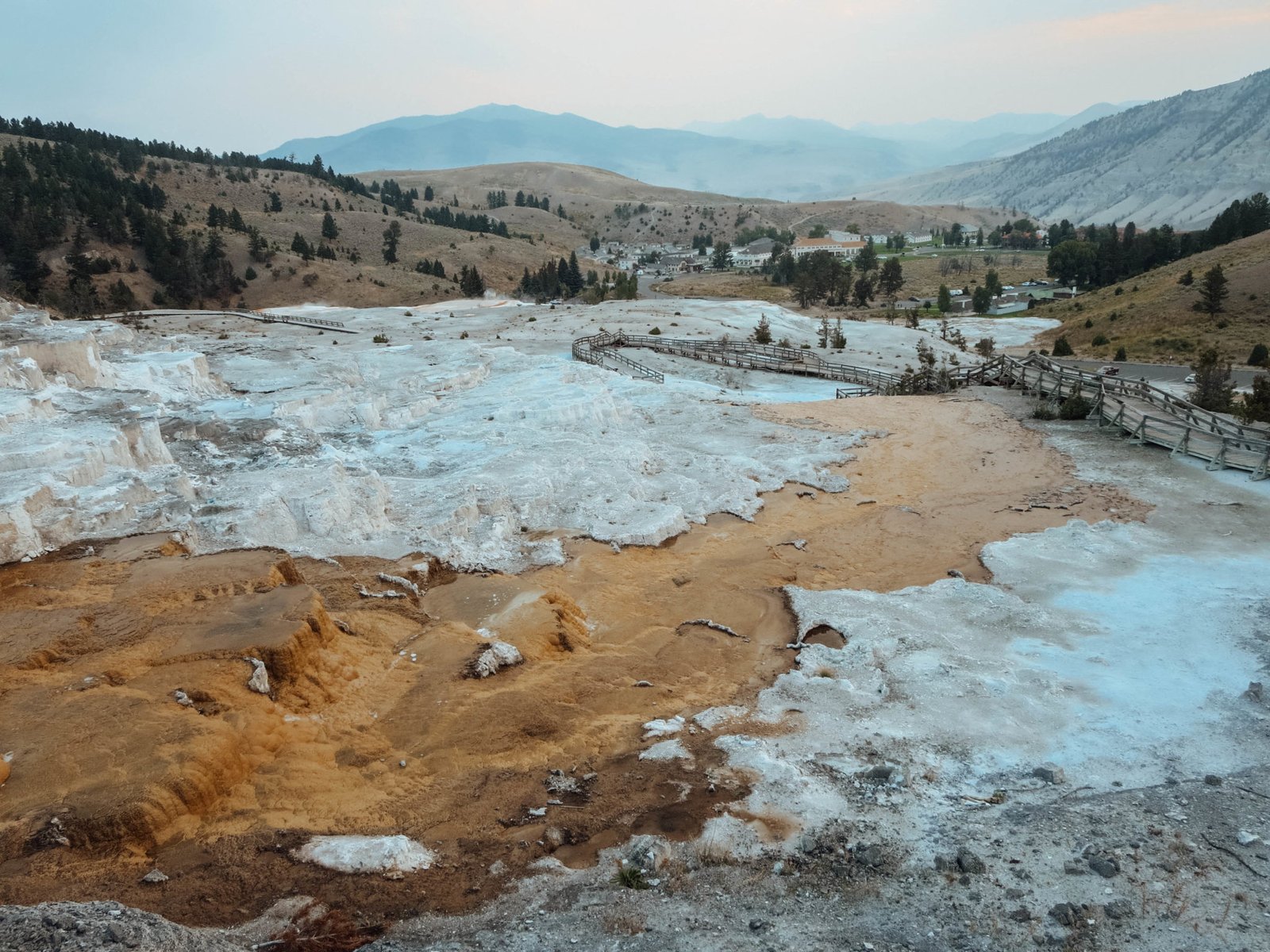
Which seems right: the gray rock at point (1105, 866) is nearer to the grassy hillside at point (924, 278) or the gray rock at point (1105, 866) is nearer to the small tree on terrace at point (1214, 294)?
the small tree on terrace at point (1214, 294)

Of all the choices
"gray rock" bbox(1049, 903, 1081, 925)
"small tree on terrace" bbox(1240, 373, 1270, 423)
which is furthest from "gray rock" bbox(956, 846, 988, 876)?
"small tree on terrace" bbox(1240, 373, 1270, 423)

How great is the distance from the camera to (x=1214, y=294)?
4503 cm

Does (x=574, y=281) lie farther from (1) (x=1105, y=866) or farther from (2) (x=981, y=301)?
(1) (x=1105, y=866)

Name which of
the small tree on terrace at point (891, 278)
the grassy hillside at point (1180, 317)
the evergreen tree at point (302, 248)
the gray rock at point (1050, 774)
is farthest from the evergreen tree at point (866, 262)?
the gray rock at point (1050, 774)

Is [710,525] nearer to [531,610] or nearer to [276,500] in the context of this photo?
[531,610]

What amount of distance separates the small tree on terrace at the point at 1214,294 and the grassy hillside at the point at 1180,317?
40 centimetres

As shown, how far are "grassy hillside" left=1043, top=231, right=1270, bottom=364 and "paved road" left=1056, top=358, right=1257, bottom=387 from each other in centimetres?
191

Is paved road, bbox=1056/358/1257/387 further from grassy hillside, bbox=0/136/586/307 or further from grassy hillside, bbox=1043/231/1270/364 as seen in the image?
grassy hillside, bbox=0/136/586/307

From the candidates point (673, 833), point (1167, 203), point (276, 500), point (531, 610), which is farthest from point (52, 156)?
A: point (1167, 203)

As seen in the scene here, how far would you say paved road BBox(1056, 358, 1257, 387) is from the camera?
35469 millimetres

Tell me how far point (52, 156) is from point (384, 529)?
3413 inches

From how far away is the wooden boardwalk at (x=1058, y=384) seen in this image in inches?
730

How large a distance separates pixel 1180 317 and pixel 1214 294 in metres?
2.10

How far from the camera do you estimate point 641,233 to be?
156750 millimetres
